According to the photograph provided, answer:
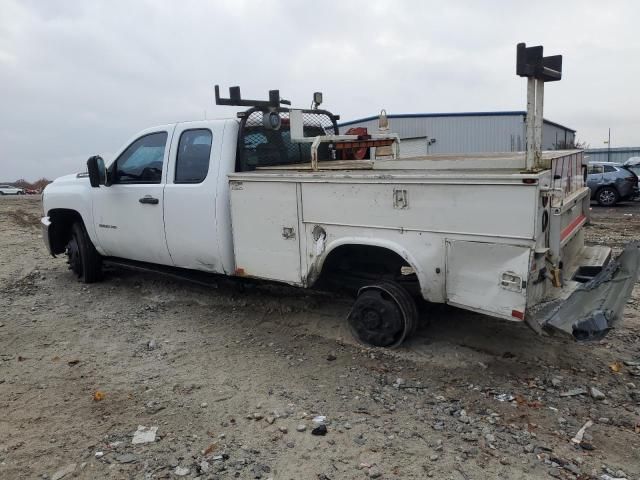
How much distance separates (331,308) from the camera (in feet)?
18.1

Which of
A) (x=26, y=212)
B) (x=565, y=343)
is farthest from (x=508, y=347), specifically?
(x=26, y=212)

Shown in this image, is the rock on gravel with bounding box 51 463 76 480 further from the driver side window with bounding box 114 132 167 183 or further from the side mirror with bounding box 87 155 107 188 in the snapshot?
the side mirror with bounding box 87 155 107 188

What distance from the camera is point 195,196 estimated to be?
17.0ft

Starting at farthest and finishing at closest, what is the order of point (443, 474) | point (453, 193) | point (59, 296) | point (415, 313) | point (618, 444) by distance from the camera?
1. point (59, 296)
2. point (415, 313)
3. point (453, 193)
4. point (618, 444)
5. point (443, 474)

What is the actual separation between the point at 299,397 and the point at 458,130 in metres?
26.5

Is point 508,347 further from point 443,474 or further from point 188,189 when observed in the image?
point 188,189

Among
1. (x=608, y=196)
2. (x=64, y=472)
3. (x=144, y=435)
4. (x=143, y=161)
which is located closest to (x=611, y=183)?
(x=608, y=196)

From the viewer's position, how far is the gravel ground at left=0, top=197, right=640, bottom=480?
3020mm

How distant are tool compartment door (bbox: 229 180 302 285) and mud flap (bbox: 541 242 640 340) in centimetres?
212

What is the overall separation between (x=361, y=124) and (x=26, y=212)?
17212mm

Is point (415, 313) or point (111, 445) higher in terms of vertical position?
point (415, 313)

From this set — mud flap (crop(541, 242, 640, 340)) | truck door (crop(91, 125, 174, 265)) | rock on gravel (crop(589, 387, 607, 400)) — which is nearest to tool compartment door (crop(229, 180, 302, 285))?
truck door (crop(91, 125, 174, 265))

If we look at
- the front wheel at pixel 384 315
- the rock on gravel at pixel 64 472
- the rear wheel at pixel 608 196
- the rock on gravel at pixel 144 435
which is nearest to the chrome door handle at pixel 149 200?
the front wheel at pixel 384 315

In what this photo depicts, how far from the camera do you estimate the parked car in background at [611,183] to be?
1694 centimetres
